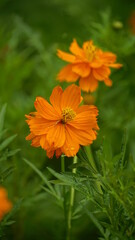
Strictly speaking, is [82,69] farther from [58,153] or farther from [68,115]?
[58,153]

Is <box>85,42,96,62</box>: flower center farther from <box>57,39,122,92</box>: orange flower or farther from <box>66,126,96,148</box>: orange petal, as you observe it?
<box>66,126,96,148</box>: orange petal

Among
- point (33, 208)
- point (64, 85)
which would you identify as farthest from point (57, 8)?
point (33, 208)

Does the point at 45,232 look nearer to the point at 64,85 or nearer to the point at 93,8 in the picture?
the point at 64,85

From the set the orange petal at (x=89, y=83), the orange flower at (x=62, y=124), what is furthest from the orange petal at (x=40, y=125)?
the orange petal at (x=89, y=83)

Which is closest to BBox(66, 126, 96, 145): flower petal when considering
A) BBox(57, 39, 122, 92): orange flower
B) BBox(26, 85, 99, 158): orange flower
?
BBox(26, 85, 99, 158): orange flower

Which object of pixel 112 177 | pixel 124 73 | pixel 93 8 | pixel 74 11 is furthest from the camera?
pixel 93 8
